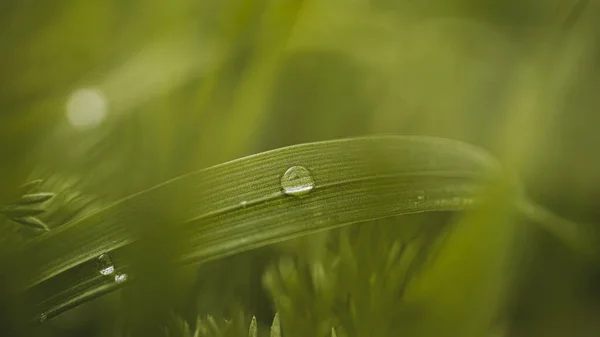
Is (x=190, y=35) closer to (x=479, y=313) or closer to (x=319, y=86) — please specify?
(x=319, y=86)

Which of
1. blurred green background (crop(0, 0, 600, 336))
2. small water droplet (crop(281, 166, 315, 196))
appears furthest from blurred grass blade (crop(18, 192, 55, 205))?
small water droplet (crop(281, 166, 315, 196))

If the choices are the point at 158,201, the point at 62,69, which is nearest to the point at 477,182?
the point at 158,201

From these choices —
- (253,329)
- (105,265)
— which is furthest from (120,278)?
(253,329)

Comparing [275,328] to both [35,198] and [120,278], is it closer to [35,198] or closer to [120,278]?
[120,278]

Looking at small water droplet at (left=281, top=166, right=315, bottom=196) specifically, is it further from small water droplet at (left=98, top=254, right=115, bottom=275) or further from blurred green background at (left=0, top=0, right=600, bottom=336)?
small water droplet at (left=98, top=254, right=115, bottom=275)

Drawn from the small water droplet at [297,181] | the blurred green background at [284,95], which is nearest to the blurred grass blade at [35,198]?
the blurred green background at [284,95]

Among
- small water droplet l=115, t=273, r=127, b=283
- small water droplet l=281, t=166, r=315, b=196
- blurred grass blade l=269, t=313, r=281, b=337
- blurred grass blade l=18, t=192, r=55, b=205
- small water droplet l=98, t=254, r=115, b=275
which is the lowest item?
blurred grass blade l=269, t=313, r=281, b=337

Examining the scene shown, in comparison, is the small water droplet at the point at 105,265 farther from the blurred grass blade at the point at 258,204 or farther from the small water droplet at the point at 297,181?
the small water droplet at the point at 297,181
